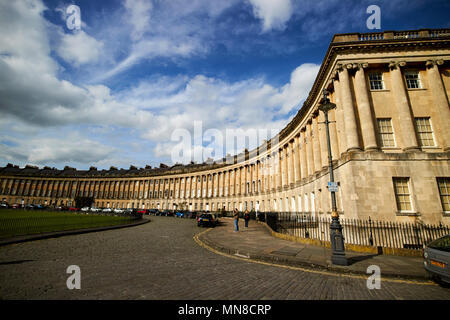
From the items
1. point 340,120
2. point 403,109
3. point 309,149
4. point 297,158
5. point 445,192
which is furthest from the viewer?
point 297,158

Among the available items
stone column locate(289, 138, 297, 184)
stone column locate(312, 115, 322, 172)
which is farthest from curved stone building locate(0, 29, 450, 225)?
stone column locate(289, 138, 297, 184)

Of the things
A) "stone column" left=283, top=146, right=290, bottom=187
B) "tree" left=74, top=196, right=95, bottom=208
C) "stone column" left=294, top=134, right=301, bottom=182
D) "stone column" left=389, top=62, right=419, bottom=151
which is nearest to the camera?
"stone column" left=389, top=62, right=419, bottom=151

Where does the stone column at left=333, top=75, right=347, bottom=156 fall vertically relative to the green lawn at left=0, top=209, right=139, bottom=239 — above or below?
above

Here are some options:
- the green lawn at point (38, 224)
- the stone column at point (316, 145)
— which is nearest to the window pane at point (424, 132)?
the stone column at point (316, 145)

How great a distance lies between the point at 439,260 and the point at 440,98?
15903mm

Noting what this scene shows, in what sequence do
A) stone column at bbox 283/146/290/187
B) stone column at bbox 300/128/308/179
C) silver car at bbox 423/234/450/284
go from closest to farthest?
silver car at bbox 423/234/450/284, stone column at bbox 300/128/308/179, stone column at bbox 283/146/290/187

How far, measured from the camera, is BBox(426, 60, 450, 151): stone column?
15.0 meters

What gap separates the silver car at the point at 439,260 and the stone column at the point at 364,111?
31.6ft

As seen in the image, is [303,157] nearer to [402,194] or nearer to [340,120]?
[340,120]

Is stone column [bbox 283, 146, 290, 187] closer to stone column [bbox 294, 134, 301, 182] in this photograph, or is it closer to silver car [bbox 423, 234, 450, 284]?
stone column [bbox 294, 134, 301, 182]

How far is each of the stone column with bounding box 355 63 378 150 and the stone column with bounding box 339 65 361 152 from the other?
0.56 meters

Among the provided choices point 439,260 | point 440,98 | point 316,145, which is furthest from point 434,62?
point 439,260

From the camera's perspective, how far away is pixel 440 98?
15.7 meters
